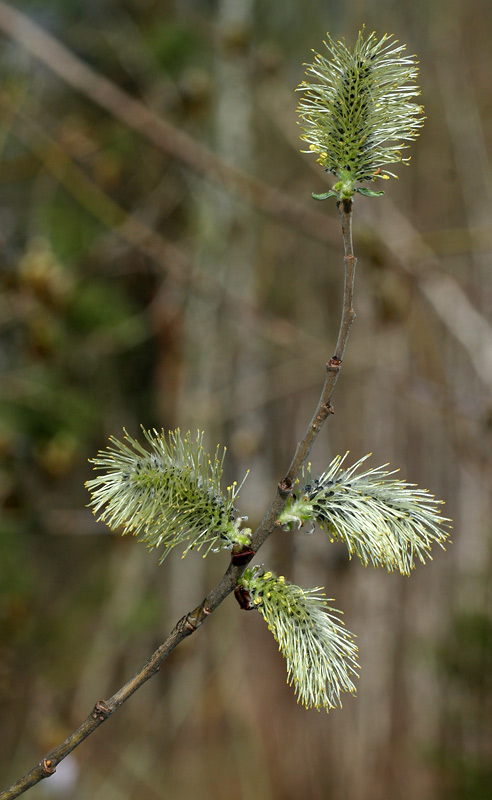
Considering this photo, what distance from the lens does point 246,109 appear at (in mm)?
3941

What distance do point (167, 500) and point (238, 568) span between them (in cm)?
9

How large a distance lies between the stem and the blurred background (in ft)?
6.89

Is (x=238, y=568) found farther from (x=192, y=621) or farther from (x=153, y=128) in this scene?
(x=153, y=128)

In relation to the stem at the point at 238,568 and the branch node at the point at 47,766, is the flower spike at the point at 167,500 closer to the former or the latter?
the stem at the point at 238,568

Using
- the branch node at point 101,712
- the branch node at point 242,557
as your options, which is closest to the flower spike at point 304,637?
the branch node at point 242,557

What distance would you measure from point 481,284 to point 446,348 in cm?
51

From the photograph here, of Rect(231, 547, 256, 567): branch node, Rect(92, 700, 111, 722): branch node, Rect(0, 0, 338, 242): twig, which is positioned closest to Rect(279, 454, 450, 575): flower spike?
Rect(231, 547, 256, 567): branch node

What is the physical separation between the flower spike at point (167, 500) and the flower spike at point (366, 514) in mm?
61

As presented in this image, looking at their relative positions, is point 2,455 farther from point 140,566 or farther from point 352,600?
point 352,600

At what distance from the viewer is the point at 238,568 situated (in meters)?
0.66

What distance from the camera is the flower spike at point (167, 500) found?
0.67 m

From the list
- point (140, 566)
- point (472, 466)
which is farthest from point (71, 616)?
point (472, 466)

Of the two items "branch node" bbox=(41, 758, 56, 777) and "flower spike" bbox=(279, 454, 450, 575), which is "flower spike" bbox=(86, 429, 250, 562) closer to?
"flower spike" bbox=(279, 454, 450, 575)

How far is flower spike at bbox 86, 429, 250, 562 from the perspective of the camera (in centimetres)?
67
